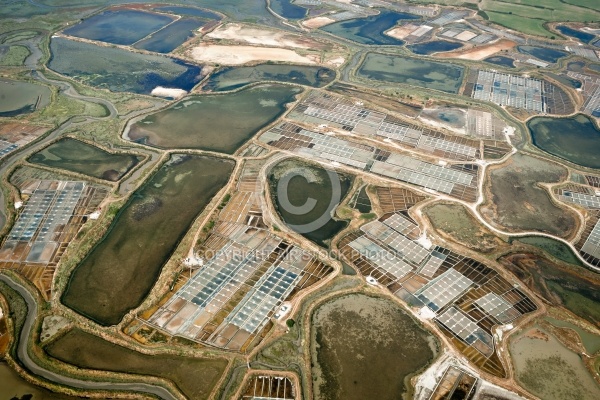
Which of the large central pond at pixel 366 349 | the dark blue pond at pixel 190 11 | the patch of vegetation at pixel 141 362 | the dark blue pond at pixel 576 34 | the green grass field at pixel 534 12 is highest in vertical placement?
the green grass field at pixel 534 12

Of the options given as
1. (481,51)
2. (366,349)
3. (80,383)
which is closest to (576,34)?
(481,51)

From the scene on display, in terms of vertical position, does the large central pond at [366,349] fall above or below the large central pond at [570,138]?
below

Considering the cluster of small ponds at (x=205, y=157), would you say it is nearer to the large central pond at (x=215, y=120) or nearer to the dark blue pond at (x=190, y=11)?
the large central pond at (x=215, y=120)

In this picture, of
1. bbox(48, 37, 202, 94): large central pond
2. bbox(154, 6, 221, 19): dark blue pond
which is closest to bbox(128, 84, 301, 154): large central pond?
bbox(48, 37, 202, 94): large central pond

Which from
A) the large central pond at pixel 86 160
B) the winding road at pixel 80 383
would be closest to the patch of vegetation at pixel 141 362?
the winding road at pixel 80 383

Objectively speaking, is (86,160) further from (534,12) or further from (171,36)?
(534,12)

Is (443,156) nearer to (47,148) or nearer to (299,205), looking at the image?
(299,205)
